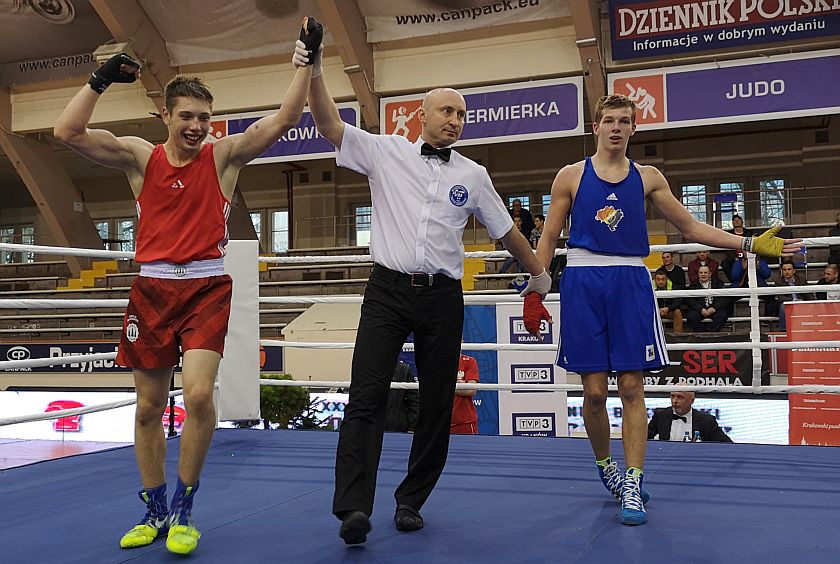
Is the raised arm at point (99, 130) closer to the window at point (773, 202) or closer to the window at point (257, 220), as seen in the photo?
the window at point (773, 202)

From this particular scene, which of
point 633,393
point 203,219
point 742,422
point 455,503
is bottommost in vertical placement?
point 742,422

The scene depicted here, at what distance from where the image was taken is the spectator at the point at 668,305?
7.26m

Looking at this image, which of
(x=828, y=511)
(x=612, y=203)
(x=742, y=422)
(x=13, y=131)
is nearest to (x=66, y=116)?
(x=612, y=203)

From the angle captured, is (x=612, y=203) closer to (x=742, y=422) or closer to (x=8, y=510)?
(x=8, y=510)

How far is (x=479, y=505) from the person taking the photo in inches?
81.5

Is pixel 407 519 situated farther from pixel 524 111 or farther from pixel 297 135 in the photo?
pixel 297 135

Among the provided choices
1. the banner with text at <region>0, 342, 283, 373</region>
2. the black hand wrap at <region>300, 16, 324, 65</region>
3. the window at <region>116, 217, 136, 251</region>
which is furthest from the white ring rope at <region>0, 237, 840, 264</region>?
the window at <region>116, 217, 136, 251</region>

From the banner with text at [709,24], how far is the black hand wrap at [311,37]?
22.9ft

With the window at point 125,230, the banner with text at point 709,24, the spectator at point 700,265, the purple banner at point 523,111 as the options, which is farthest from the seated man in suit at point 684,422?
the window at point 125,230

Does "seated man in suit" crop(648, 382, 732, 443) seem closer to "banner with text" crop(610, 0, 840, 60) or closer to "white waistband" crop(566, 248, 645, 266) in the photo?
"white waistband" crop(566, 248, 645, 266)

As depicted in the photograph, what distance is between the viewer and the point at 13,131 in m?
10.6

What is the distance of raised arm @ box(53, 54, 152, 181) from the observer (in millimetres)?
1706

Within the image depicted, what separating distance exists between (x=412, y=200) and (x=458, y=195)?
0.13m

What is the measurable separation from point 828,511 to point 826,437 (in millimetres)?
2487
